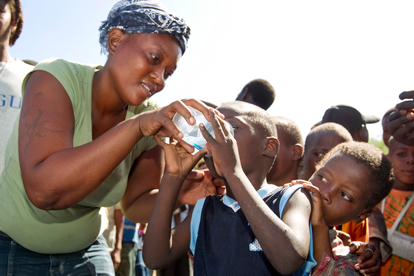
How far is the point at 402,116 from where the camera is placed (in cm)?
272

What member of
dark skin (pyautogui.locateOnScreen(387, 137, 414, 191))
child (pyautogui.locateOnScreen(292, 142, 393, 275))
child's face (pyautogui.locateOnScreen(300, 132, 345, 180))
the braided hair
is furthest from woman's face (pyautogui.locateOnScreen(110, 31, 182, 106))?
dark skin (pyautogui.locateOnScreen(387, 137, 414, 191))

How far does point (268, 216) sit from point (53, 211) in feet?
4.21

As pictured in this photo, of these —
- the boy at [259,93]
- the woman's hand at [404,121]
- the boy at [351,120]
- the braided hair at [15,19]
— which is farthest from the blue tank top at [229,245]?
the boy at [259,93]

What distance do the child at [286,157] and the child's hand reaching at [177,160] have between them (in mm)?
1338

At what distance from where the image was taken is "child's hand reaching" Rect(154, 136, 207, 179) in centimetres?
205

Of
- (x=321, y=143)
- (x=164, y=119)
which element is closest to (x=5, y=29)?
(x=164, y=119)

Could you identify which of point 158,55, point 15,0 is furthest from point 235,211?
point 15,0

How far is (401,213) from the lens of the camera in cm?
321

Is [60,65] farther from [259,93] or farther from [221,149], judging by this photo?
[259,93]

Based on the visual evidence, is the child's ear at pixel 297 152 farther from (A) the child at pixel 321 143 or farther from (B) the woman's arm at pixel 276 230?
(B) the woman's arm at pixel 276 230

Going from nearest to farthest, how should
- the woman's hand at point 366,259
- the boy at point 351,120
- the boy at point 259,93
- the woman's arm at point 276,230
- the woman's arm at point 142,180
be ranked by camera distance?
the woman's arm at point 276,230, the woman's hand at point 366,259, the woman's arm at point 142,180, the boy at point 351,120, the boy at point 259,93

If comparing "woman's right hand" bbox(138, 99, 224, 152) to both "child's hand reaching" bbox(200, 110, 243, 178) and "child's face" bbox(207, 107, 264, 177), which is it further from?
"child's face" bbox(207, 107, 264, 177)

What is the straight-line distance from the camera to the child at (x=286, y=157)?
318cm

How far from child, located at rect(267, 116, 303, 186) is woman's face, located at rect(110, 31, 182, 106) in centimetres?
157
